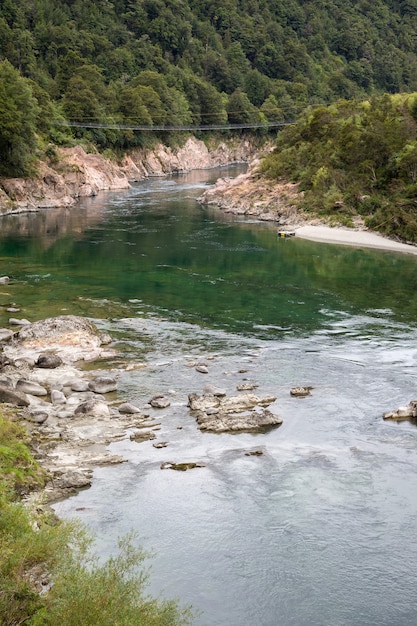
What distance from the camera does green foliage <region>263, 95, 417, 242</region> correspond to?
55.9 m

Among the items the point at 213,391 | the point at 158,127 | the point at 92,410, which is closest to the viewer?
the point at 92,410

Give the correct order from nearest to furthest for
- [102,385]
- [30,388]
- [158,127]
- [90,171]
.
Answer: [30,388] → [102,385] → [90,171] → [158,127]

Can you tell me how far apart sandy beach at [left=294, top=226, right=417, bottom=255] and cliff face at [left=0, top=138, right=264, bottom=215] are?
87.9 ft

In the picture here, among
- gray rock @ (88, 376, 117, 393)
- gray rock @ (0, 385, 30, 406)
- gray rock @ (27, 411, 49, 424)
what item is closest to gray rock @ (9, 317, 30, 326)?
gray rock @ (88, 376, 117, 393)

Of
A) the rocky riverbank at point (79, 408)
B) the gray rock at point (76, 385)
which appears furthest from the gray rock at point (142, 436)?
the gray rock at point (76, 385)

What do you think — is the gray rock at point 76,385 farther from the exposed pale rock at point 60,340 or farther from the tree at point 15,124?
the tree at point 15,124

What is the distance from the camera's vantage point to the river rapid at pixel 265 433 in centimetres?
1423

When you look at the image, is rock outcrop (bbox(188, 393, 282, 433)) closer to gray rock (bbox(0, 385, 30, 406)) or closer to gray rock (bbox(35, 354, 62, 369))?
gray rock (bbox(0, 385, 30, 406))

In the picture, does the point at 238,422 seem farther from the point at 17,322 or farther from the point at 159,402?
the point at 17,322

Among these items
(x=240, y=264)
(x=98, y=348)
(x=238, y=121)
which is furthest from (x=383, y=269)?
(x=238, y=121)

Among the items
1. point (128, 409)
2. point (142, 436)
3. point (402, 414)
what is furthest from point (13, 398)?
point (402, 414)

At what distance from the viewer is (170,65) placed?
143 metres

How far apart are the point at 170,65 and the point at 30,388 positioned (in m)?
130

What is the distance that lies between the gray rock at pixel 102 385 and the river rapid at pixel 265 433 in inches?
19.6
